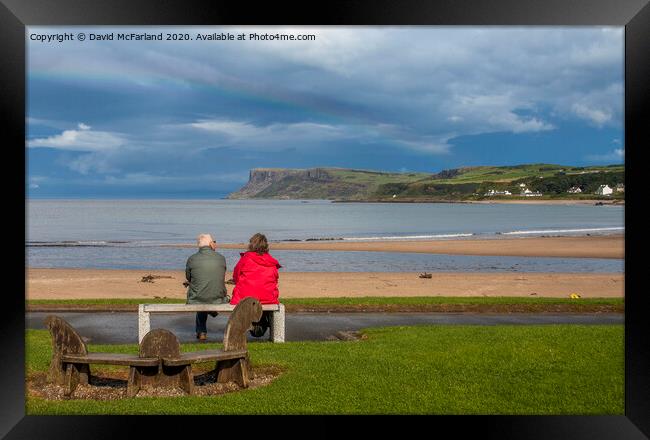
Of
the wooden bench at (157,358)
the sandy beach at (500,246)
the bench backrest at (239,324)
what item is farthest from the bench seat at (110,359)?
the sandy beach at (500,246)

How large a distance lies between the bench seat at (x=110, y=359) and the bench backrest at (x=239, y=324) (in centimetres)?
87

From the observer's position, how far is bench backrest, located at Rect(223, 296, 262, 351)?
8.16 m

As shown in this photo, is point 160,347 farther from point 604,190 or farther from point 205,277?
point 604,190

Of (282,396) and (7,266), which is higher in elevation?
(7,266)

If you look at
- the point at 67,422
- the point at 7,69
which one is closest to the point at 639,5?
the point at 7,69


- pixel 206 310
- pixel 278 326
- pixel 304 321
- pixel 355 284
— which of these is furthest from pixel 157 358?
pixel 355 284

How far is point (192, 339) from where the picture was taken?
11.7 meters

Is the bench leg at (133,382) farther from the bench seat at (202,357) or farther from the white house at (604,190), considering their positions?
the white house at (604,190)

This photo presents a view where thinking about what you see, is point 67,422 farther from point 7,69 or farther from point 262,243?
point 262,243

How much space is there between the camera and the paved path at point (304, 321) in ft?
39.5

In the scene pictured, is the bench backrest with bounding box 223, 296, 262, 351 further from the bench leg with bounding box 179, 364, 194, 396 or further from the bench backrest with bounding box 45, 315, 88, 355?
the bench backrest with bounding box 45, 315, 88, 355

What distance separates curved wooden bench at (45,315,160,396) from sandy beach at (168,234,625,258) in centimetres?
3251

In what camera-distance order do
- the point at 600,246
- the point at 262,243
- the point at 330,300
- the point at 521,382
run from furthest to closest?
the point at 600,246
the point at 330,300
the point at 262,243
the point at 521,382

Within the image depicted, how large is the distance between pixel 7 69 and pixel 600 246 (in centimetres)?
4216
